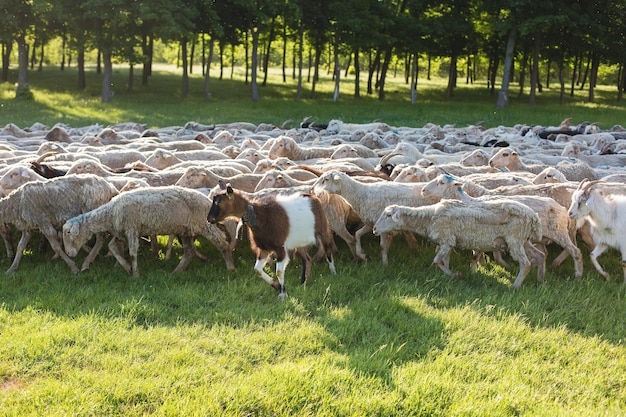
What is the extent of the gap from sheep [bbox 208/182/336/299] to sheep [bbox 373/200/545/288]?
1.07 meters

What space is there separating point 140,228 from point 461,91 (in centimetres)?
4135

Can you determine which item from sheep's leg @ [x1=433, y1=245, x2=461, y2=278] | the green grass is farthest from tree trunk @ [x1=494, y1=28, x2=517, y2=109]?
sheep's leg @ [x1=433, y1=245, x2=461, y2=278]

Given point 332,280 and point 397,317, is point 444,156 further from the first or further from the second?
point 397,317

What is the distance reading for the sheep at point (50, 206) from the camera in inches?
298

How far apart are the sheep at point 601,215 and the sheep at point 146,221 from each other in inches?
178

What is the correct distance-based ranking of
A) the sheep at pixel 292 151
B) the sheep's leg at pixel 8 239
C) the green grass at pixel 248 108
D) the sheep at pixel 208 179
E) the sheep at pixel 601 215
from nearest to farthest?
the sheep at pixel 601 215 < the sheep's leg at pixel 8 239 < the sheep at pixel 208 179 < the sheep at pixel 292 151 < the green grass at pixel 248 108

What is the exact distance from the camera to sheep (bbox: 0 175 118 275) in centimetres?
A: 757

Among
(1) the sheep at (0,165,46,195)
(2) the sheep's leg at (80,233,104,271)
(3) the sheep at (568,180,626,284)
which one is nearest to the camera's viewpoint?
(3) the sheep at (568,180,626,284)

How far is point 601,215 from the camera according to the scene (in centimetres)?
714

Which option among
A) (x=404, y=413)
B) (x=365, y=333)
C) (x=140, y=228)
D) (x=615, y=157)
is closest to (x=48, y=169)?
(x=140, y=228)

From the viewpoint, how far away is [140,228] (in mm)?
7242

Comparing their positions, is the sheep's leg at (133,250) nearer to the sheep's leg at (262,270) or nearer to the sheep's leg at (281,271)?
the sheep's leg at (262,270)

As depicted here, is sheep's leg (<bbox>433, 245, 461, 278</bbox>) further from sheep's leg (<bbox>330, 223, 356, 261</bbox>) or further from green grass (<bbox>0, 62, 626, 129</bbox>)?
green grass (<bbox>0, 62, 626, 129</bbox>)

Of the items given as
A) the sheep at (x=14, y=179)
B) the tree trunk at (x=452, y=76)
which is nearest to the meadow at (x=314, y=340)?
the sheep at (x=14, y=179)
